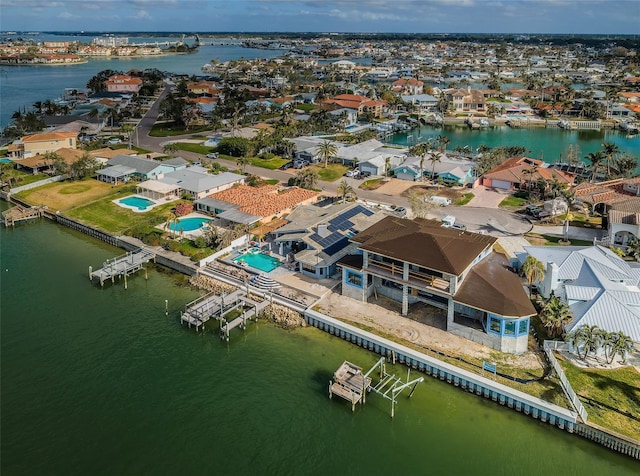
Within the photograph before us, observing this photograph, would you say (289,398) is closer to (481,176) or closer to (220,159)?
(481,176)

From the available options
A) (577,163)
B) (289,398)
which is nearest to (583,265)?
(289,398)

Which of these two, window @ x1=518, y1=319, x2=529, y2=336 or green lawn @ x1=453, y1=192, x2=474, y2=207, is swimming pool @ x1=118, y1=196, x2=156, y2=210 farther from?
window @ x1=518, y1=319, x2=529, y2=336

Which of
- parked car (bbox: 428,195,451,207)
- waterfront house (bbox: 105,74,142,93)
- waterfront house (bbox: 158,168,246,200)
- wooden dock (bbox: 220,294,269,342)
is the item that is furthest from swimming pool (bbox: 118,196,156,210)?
waterfront house (bbox: 105,74,142,93)

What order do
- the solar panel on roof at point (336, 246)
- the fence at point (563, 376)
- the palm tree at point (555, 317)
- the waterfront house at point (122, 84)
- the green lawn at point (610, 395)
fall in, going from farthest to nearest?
1. the waterfront house at point (122, 84)
2. the solar panel on roof at point (336, 246)
3. the palm tree at point (555, 317)
4. the fence at point (563, 376)
5. the green lawn at point (610, 395)

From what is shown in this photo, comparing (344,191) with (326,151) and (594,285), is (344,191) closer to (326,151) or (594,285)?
(326,151)

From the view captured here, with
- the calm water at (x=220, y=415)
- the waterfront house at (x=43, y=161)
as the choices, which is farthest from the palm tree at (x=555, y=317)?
the waterfront house at (x=43, y=161)

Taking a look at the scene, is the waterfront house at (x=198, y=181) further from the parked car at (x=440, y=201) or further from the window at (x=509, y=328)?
the window at (x=509, y=328)


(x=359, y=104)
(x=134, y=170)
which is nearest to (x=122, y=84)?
(x=359, y=104)
